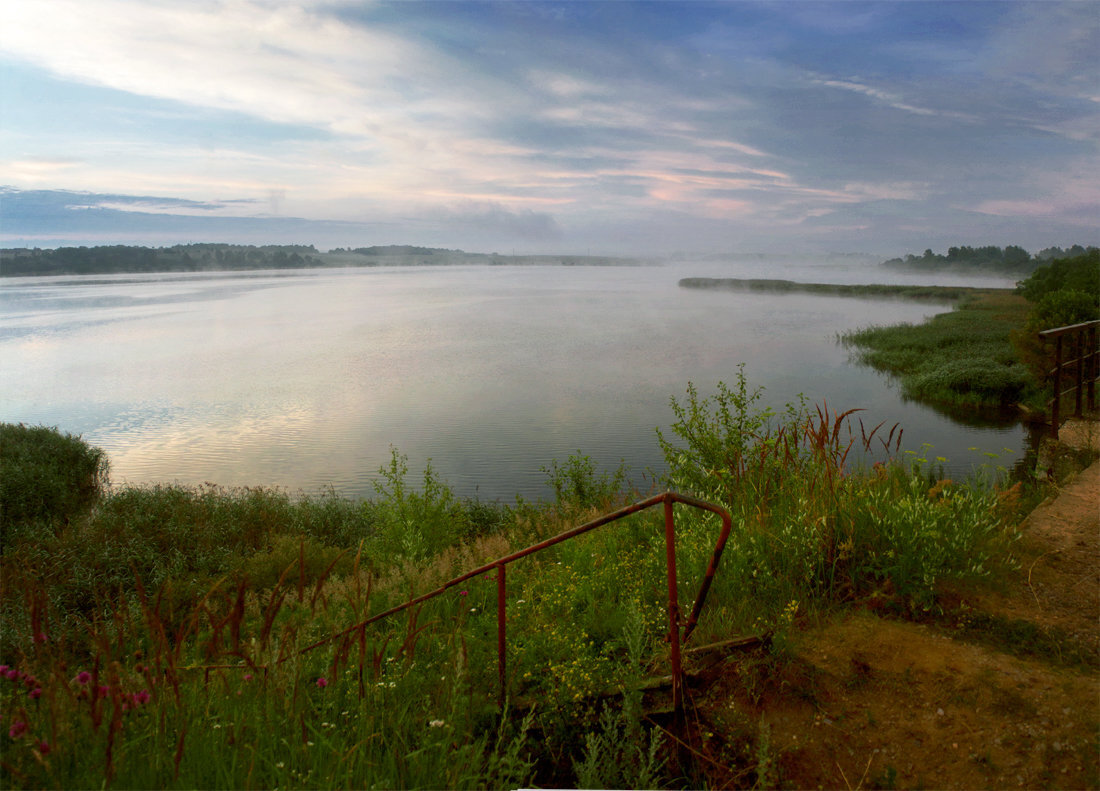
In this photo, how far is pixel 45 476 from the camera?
12031mm

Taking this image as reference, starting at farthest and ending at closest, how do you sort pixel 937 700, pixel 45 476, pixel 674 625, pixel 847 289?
pixel 847 289 → pixel 45 476 → pixel 937 700 → pixel 674 625

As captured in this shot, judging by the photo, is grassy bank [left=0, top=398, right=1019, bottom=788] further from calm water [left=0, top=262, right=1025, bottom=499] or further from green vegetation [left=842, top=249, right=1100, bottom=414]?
green vegetation [left=842, top=249, right=1100, bottom=414]

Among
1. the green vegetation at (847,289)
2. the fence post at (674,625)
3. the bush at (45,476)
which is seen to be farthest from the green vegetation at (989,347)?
the green vegetation at (847,289)

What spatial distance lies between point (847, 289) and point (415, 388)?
6318cm

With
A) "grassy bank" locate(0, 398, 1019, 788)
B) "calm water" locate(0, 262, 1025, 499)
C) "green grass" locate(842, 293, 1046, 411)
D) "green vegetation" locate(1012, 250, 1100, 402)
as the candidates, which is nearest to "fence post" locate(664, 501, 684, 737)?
"grassy bank" locate(0, 398, 1019, 788)

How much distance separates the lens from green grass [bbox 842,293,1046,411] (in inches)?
798

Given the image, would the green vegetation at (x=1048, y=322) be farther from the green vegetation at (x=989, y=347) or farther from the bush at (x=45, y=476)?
the bush at (x=45, y=476)

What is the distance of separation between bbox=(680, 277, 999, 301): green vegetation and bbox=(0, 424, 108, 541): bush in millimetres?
59863

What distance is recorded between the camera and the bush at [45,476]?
36.8 feet

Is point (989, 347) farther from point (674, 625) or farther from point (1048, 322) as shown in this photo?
point (674, 625)

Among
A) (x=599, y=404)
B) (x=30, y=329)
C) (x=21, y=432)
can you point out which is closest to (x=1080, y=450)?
(x=599, y=404)

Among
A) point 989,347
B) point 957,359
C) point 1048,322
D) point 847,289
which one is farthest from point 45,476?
point 847,289

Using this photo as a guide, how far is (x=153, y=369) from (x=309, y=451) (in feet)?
56.6

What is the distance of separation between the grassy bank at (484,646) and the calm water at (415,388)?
8237mm
